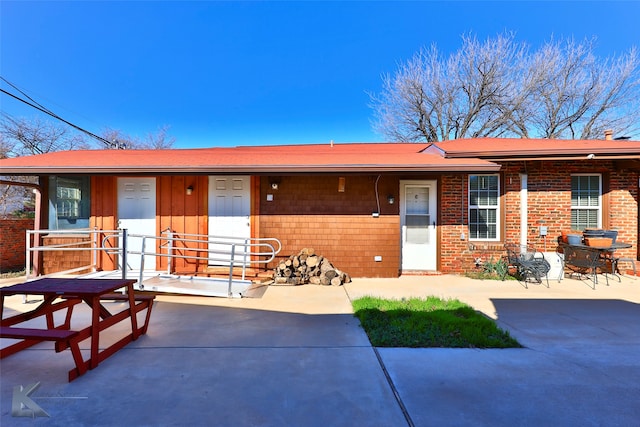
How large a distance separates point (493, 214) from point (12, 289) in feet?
27.3

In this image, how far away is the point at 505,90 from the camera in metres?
16.2

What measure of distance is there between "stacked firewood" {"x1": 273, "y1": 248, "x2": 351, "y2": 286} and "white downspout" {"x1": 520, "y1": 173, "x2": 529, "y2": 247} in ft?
14.0

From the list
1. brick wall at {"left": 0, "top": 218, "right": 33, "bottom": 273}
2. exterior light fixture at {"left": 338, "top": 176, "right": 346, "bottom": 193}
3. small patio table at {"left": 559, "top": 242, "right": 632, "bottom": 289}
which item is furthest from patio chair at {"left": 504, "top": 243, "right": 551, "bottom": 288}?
brick wall at {"left": 0, "top": 218, "right": 33, "bottom": 273}

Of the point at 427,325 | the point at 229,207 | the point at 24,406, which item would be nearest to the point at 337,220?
the point at 229,207

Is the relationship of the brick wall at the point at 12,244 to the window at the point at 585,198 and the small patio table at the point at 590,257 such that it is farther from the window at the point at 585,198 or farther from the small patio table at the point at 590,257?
the window at the point at 585,198

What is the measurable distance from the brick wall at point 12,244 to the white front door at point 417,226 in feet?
33.9

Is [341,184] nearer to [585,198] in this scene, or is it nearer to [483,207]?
[483,207]

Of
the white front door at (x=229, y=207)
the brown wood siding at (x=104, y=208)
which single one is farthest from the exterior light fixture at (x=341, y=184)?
the brown wood siding at (x=104, y=208)

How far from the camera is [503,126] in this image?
1742 centimetres

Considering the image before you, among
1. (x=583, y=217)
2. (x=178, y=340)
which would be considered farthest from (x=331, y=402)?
(x=583, y=217)

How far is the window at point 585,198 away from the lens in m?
7.07

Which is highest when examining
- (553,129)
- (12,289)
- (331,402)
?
(553,129)

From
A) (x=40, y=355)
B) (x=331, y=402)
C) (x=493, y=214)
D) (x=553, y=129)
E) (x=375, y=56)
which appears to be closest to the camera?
(x=331, y=402)

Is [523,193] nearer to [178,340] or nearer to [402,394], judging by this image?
[402,394]
